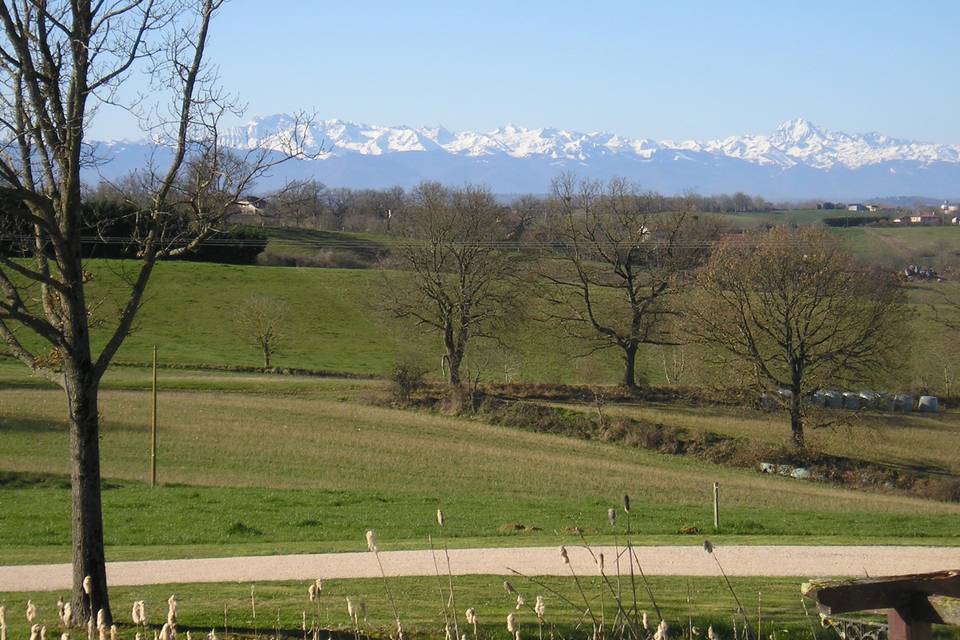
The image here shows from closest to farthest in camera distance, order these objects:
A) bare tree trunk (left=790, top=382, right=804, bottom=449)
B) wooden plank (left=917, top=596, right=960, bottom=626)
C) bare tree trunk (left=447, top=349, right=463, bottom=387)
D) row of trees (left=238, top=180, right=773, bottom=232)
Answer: wooden plank (left=917, top=596, right=960, bottom=626), row of trees (left=238, top=180, right=773, bottom=232), bare tree trunk (left=790, top=382, right=804, bottom=449), bare tree trunk (left=447, top=349, right=463, bottom=387)

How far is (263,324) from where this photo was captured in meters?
54.5

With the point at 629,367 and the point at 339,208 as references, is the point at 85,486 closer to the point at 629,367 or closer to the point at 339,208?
the point at 629,367

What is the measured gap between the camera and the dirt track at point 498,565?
533 inches

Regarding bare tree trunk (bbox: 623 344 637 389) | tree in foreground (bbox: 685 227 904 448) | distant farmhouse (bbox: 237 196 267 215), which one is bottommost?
bare tree trunk (bbox: 623 344 637 389)

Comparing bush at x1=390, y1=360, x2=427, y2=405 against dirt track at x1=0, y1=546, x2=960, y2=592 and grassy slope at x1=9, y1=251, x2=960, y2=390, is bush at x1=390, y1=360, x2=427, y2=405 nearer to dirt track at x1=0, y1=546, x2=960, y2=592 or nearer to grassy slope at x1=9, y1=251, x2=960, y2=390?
grassy slope at x1=9, y1=251, x2=960, y2=390

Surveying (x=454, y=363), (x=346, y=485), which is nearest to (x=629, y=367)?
(x=454, y=363)

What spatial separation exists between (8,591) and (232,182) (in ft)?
20.6

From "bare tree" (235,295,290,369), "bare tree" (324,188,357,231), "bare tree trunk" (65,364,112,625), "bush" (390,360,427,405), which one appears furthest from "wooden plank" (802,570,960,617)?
"bare tree" (324,188,357,231)

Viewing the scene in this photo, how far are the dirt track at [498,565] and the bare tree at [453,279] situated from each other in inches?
1316

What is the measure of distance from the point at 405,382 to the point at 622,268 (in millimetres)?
15928

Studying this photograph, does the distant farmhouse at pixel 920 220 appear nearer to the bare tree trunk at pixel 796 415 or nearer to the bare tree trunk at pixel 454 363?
the bare tree trunk at pixel 454 363

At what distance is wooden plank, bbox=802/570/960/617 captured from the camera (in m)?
4.51

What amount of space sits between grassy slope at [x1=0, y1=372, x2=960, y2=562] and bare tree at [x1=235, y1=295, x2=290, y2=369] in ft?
29.2

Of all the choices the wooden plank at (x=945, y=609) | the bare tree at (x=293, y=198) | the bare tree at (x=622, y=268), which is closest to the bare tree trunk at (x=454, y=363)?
the bare tree at (x=622, y=268)
